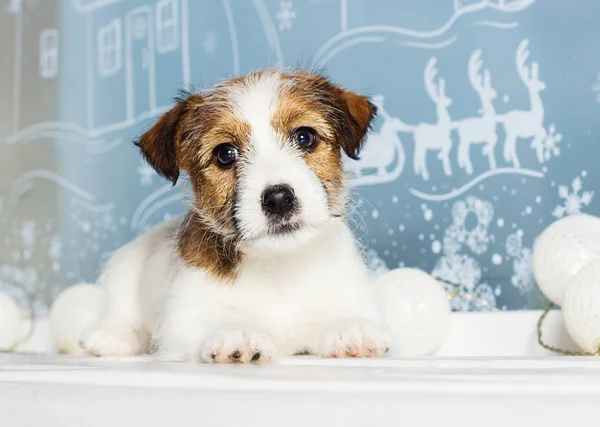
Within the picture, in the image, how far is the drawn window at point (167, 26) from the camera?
15.4 ft

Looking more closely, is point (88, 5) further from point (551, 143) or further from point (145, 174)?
point (551, 143)

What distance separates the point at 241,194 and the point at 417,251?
203 centimetres

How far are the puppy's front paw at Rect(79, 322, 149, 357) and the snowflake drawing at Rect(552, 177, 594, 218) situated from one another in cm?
219

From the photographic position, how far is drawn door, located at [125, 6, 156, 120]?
15.5 ft

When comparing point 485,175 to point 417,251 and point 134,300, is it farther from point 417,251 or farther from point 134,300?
point 134,300

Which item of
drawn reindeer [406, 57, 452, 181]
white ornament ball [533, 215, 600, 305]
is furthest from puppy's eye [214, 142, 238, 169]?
drawn reindeer [406, 57, 452, 181]

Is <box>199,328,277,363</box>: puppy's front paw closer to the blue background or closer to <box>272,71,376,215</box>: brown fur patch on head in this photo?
<box>272,71,376,215</box>: brown fur patch on head

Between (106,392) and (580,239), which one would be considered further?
(580,239)

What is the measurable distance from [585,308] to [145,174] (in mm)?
2784

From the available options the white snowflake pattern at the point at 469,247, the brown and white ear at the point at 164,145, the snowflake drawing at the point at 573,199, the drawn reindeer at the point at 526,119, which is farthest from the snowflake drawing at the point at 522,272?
the brown and white ear at the point at 164,145

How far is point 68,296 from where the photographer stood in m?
3.46

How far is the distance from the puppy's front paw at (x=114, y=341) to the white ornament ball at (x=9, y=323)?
112 centimetres

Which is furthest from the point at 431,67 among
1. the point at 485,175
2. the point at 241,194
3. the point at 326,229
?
the point at 241,194

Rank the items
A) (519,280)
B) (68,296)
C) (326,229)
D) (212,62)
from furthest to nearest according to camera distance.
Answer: (212,62), (519,280), (68,296), (326,229)
